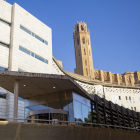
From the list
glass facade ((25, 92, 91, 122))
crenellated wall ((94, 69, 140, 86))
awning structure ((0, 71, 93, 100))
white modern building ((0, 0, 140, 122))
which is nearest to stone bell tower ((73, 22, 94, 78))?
crenellated wall ((94, 69, 140, 86))

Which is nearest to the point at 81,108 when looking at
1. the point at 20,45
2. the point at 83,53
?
the point at 20,45

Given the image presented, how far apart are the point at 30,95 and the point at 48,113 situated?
407cm

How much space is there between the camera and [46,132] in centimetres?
1581

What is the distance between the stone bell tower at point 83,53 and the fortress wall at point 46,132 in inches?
3111

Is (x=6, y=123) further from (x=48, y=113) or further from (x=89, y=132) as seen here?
(x=89, y=132)

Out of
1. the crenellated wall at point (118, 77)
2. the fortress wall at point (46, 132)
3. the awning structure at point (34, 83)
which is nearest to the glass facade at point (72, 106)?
the awning structure at point (34, 83)

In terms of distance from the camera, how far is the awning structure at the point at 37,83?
1772 centimetres

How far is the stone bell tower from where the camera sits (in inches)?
4001

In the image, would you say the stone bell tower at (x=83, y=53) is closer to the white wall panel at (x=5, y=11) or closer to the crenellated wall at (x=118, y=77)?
the crenellated wall at (x=118, y=77)

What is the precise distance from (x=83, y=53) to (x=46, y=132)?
298 feet

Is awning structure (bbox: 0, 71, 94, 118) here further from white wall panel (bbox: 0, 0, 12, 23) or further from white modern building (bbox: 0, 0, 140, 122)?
white wall panel (bbox: 0, 0, 12, 23)

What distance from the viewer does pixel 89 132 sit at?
2014 centimetres

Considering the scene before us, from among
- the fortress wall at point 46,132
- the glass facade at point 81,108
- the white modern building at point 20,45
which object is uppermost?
the white modern building at point 20,45

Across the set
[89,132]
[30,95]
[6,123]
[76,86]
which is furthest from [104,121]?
[6,123]
